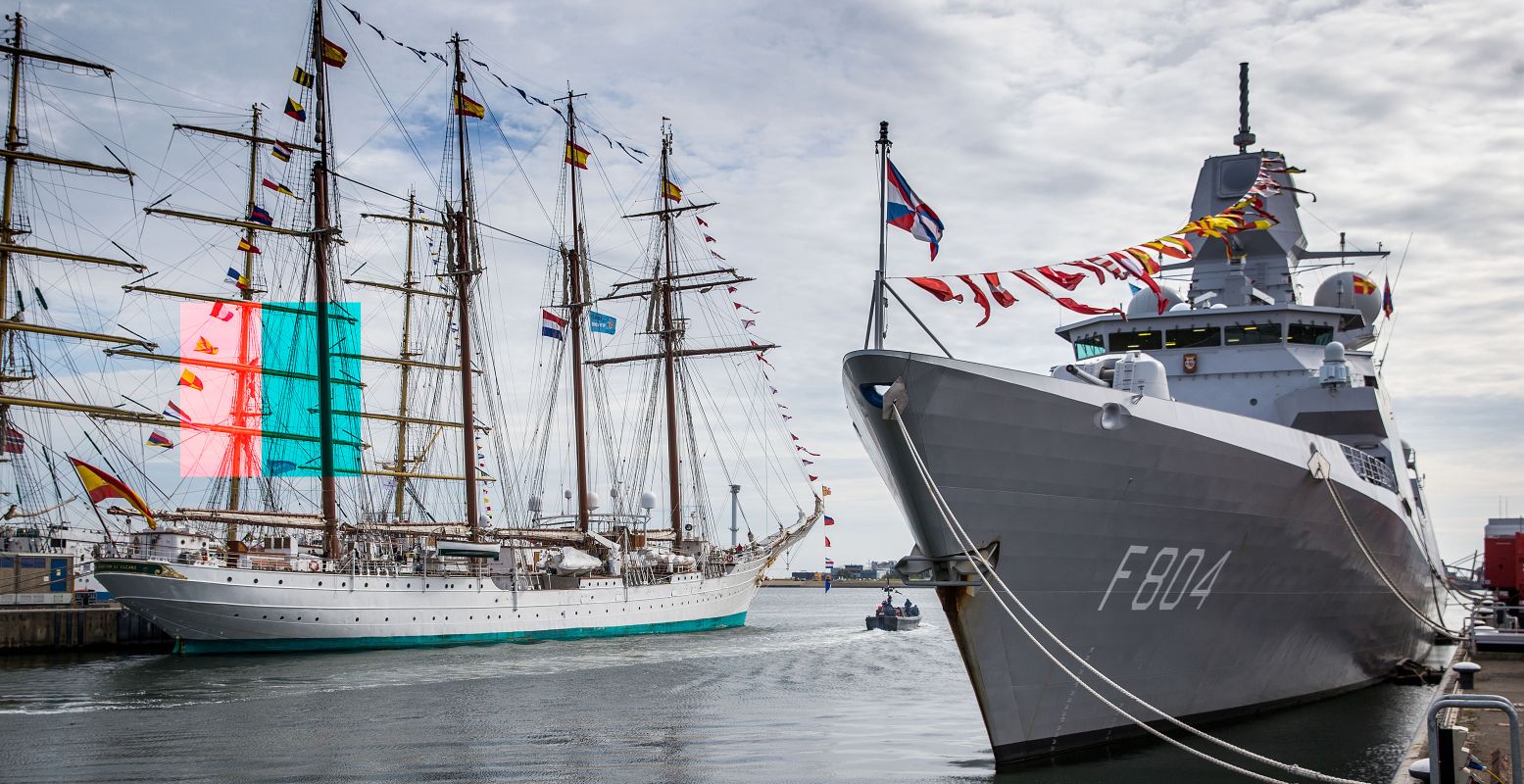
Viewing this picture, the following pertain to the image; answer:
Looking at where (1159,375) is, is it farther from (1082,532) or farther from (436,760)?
(436,760)

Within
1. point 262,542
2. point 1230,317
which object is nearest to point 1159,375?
point 1230,317

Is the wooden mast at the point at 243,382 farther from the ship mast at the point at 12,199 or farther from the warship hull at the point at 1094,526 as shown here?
the warship hull at the point at 1094,526

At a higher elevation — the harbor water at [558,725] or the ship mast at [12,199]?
the ship mast at [12,199]

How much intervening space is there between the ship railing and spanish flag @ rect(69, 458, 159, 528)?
Answer: 33233 millimetres

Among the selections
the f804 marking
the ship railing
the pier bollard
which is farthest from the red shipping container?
the f804 marking

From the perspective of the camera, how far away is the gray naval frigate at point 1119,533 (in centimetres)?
1199

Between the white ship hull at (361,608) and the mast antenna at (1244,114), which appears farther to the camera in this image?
the white ship hull at (361,608)

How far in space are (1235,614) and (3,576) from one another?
3684 cm

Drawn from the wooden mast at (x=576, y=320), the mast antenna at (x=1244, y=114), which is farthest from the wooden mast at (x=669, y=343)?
the mast antenna at (x=1244, y=114)

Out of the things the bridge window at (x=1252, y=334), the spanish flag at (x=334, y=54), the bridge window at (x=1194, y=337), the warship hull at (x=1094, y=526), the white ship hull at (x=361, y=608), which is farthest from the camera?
the spanish flag at (x=334, y=54)

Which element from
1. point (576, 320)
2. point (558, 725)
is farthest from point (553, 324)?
point (558, 725)

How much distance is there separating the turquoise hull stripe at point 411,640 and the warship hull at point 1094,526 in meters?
27.1

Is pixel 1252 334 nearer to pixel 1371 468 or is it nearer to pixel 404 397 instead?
pixel 1371 468

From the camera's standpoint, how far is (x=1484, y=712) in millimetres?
12555
